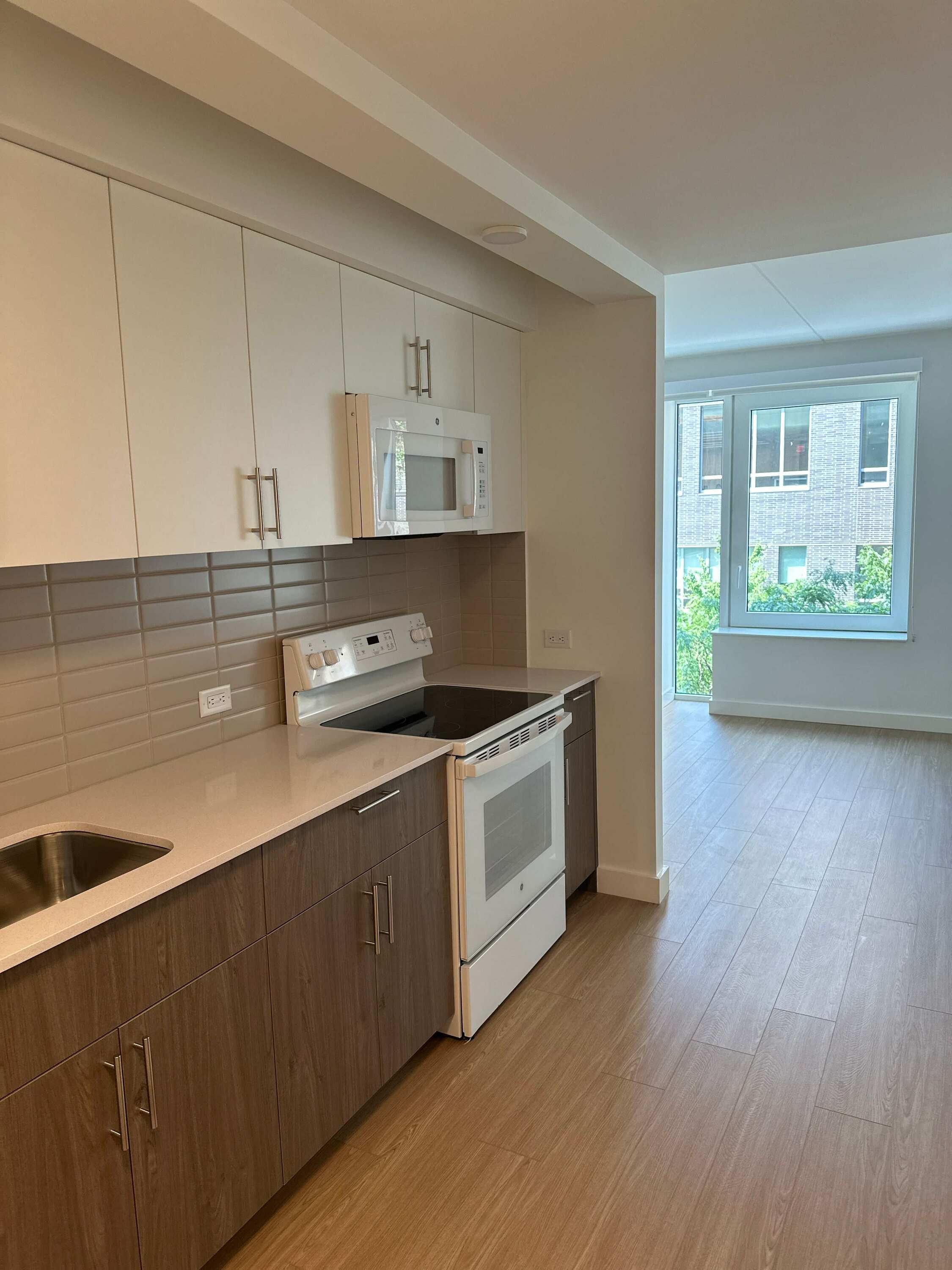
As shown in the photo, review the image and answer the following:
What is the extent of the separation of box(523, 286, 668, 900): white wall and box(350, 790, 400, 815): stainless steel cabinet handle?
1.45 m

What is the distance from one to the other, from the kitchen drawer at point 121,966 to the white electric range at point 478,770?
2.76 feet

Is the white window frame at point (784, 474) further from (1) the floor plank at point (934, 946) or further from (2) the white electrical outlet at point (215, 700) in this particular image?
(2) the white electrical outlet at point (215, 700)

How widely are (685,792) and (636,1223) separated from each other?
3003mm

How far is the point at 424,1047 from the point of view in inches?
102

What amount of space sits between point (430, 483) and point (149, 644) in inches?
41.1

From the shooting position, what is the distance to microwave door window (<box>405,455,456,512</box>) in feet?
9.03

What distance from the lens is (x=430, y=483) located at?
2865 mm

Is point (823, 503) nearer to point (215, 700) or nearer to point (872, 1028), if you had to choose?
point (872, 1028)

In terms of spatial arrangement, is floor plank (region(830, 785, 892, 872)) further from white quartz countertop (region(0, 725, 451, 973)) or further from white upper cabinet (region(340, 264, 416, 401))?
white upper cabinet (region(340, 264, 416, 401))

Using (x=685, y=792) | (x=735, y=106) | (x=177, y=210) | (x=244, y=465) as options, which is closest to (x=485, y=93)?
(x=735, y=106)

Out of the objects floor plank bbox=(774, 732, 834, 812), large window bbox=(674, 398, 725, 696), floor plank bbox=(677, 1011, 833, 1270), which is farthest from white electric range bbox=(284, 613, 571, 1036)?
large window bbox=(674, 398, 725, 696)

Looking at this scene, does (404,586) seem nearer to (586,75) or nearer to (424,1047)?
(424,1047)

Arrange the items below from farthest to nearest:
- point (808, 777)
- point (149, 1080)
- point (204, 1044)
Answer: point (808, 777)
point (204, 1044)
point (149, 1080)

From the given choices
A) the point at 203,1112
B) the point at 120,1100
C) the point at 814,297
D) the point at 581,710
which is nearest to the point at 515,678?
the point at 581,710
